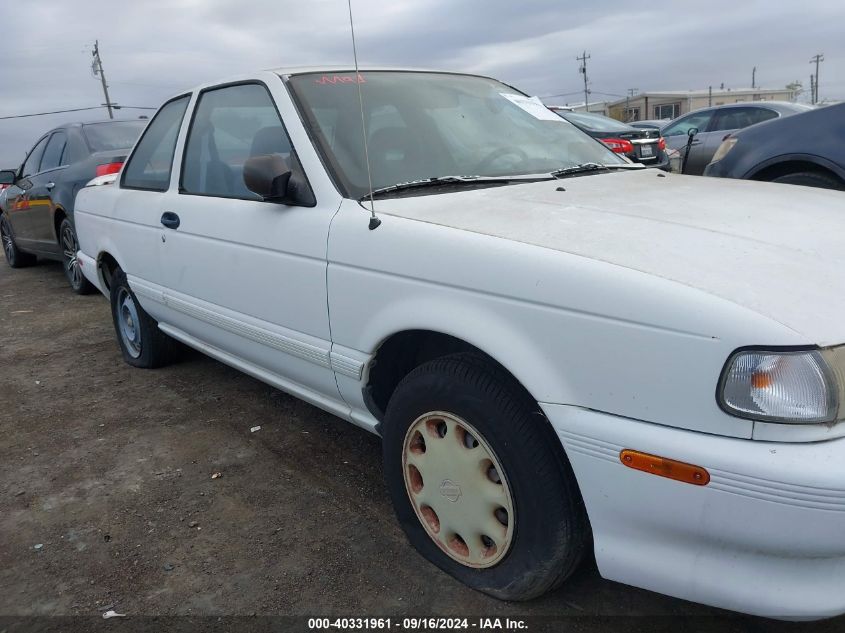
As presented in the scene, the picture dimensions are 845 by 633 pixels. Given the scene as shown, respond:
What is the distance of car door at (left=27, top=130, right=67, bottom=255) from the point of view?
23.5 ft

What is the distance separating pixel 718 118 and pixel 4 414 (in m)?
10.1

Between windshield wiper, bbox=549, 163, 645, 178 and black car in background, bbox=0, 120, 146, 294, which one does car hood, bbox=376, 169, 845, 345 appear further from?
black car in background, bbox=0, 120, 146, 294

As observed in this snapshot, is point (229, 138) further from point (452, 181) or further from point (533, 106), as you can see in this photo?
point (533, 106)

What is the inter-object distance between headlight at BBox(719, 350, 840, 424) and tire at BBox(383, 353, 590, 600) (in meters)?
0.51

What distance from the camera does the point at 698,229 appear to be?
6.37 ft

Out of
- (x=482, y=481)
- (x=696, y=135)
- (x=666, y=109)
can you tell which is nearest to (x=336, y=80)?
(x=482, y=481)

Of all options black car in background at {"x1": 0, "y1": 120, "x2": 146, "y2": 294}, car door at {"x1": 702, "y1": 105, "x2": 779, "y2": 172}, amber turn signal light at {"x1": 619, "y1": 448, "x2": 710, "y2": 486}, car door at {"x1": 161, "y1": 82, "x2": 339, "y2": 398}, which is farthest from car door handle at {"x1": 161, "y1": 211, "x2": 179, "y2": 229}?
car door at {"x1": 702, "y1": 105, "x2": 779, "y2": 172}

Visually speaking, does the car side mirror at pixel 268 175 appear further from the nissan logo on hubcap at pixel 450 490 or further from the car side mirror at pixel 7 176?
the car side mirror at pixel 7 176

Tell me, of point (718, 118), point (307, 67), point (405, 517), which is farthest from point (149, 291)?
point (718, 118)

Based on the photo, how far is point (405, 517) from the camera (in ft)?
7.89

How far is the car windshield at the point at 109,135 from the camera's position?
696 cm

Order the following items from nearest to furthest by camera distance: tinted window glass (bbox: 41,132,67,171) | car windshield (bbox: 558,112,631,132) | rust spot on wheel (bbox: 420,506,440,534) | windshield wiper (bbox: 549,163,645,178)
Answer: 1. rust spot on wheel (bbox: 420,506,440,534)
2. windshield wiper (bbox: 549,163,645,178)
3. tinted window glass (bbox: 41,132,67,171)
4. car windshield (bbox: 558,112,631,132)

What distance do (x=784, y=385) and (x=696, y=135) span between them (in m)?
9.84

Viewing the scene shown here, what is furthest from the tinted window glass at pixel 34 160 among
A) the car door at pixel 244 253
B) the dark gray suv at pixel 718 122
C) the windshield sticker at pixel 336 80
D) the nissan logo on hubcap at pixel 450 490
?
the dark gray suv at pixel 718 122
